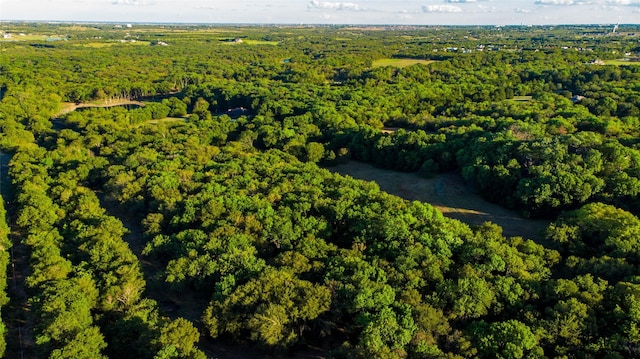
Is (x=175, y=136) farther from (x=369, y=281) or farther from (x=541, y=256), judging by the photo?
(x=541, y=256)

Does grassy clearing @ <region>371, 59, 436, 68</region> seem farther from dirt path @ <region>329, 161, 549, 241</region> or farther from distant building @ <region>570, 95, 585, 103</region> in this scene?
dirt path @ <region>329, 161, 549, 241</region>

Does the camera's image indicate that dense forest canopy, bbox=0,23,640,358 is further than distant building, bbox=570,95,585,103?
No

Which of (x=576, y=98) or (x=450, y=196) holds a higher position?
(x=576, y=98)

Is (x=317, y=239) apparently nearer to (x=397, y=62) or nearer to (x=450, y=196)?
(x=450, y=196)

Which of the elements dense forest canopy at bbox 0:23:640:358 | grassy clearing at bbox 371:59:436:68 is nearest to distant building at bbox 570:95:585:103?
dense forest canopy at bbox 0:23:640:358

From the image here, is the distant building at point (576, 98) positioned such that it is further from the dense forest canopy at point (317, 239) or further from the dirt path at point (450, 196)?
the dirt path at point (450, 196)

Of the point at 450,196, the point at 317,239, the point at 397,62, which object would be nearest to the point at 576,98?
the point at 450,196
